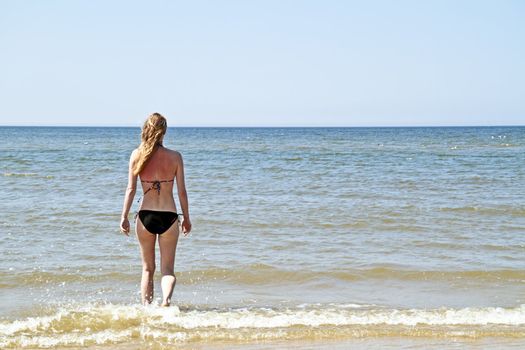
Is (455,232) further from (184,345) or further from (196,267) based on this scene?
(184,345)

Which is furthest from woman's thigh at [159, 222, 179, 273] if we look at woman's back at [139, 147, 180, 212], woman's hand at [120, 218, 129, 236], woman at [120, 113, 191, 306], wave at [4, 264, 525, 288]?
wave at [4, 264, 525, 288]

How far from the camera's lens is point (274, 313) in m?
5.92

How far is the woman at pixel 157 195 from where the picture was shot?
548 cm

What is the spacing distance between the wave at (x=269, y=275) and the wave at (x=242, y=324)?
1.18m

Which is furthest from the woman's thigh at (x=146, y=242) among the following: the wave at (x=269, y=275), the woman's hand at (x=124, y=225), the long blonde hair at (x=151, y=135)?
the wave at (x=269, y=275)

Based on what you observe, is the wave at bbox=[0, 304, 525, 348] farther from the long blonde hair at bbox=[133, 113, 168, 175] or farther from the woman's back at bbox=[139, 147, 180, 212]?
the long blonde hair at bbox=[133, 113, 168, 175]

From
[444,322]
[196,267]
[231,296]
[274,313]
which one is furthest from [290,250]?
[444,322]

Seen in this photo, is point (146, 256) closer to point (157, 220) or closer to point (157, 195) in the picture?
point (157, 220)

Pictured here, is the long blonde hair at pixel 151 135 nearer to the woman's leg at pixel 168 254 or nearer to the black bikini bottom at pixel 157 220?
the black bikini bottom at pixel 157 220

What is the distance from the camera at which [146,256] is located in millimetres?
5738

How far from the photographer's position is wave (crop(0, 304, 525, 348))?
16.9 ft

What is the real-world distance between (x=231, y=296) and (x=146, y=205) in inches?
61.9

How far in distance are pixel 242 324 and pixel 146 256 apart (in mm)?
1002

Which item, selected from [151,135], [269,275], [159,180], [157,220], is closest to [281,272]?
[269,275]
